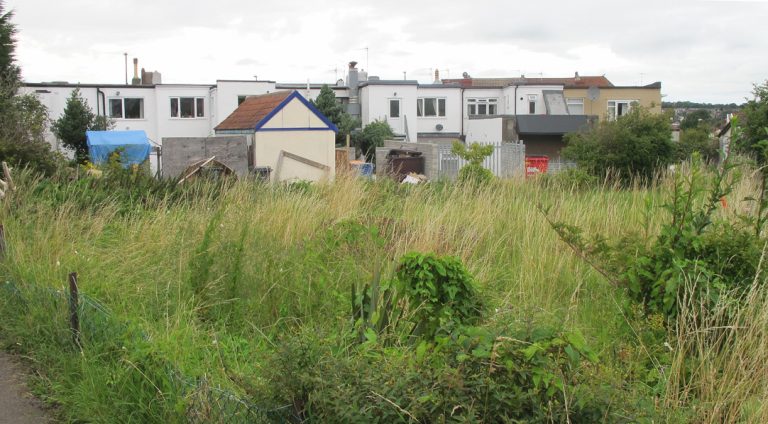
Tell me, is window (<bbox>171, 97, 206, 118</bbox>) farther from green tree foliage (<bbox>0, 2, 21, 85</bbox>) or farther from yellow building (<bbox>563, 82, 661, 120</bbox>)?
green tree foliage (<bbox>0, 2, 21, 85</bbox>)

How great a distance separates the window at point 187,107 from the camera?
53438 millimetres

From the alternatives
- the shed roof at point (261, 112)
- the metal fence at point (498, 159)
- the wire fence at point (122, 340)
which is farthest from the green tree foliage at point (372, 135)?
the wire fence at point (122, 340)

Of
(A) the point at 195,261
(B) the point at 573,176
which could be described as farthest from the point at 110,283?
(B) the point at 573,176

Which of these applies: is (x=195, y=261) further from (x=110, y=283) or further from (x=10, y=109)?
(x=10, y=109)

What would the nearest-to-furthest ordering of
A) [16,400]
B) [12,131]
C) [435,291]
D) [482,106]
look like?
[435,291], [16,400], [12,131], [482,106]

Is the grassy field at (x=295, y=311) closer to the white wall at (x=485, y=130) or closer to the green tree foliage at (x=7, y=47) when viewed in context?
the green tree foliage at (x=7, y=47)

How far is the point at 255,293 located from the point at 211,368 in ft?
4.86

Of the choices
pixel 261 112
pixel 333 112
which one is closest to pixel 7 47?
pixel 261 112

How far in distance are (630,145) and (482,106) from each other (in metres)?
39.4

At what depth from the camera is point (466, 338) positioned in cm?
327

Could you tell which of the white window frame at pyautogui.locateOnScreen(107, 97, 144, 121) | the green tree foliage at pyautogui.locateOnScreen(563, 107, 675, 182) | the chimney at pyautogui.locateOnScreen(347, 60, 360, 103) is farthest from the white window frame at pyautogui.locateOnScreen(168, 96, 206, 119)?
the green tree foliage at pyautogui.locateOnScreen(563, 107, 675, 182)

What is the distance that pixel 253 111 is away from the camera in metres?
23.1

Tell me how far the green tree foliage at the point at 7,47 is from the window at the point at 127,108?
110ft

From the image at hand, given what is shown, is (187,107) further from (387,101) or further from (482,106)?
(482,106)
